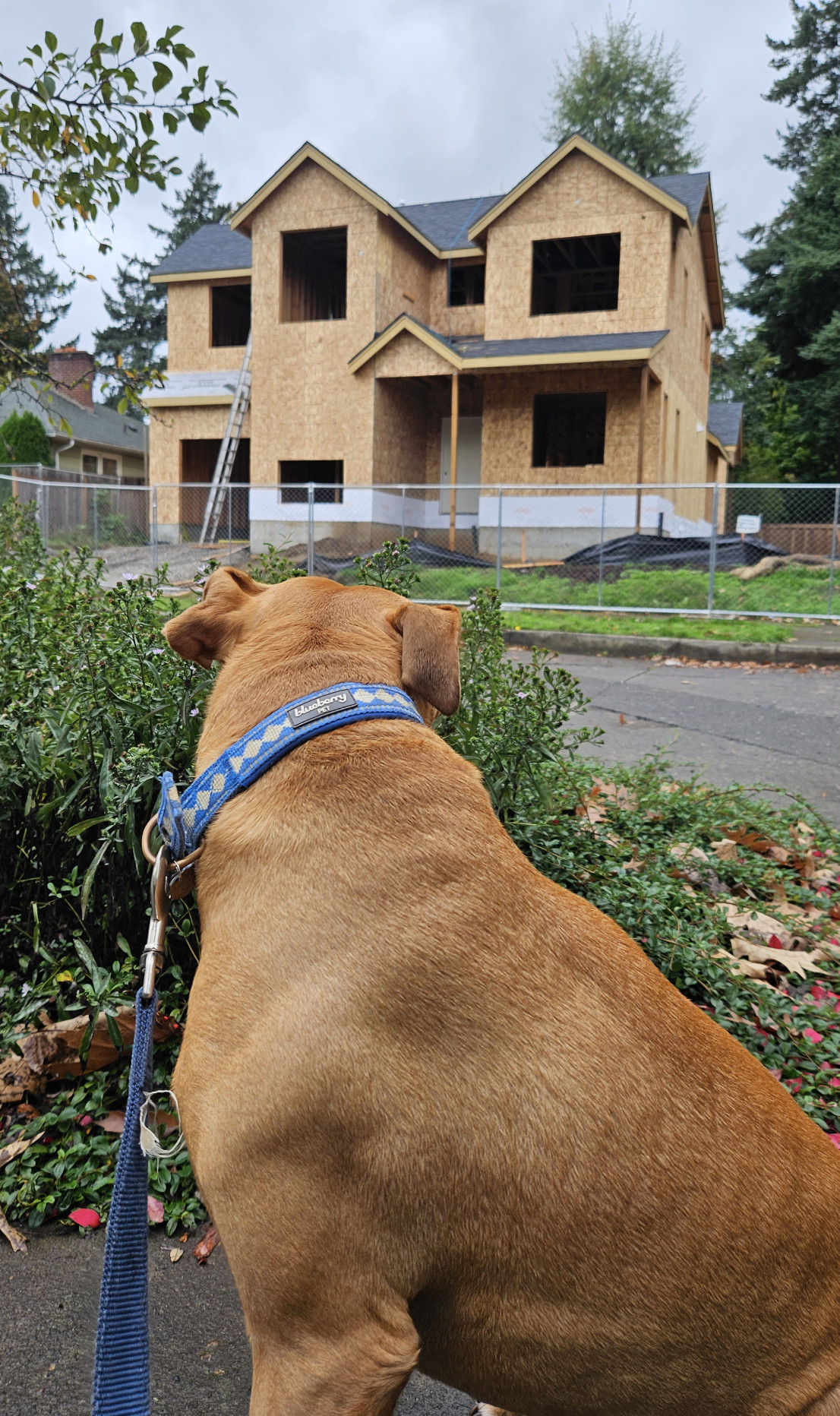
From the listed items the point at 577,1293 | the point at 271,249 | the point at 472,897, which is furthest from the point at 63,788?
the point at 271,249

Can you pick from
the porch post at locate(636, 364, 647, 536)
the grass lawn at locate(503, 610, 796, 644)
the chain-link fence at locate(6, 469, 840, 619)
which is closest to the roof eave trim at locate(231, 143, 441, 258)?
the chain-link fence at locate(6, 469, 840, 619)

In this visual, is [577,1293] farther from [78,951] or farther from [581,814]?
[581,814]

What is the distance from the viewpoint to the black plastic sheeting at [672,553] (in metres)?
16.6

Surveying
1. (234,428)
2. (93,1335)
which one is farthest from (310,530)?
(234,428)

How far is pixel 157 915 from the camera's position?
158 cm

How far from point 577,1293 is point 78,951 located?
1.69m

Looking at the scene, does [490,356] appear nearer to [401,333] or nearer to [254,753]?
[401,333]

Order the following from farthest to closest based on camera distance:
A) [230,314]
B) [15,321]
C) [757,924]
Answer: [230,314] → [15,321] → [757,924]

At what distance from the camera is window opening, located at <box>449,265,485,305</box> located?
86.3 feet

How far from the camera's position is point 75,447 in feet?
133

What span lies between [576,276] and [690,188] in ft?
11.1

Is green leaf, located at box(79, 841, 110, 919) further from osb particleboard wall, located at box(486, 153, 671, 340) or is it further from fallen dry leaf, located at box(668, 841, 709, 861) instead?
osb particleboard wall, located at box(486, 153, 671, 340)

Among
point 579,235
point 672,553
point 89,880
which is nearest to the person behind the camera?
Result: point 89,880

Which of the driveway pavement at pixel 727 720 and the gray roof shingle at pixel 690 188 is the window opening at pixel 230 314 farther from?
the driveway pavement at pixel 727 720
